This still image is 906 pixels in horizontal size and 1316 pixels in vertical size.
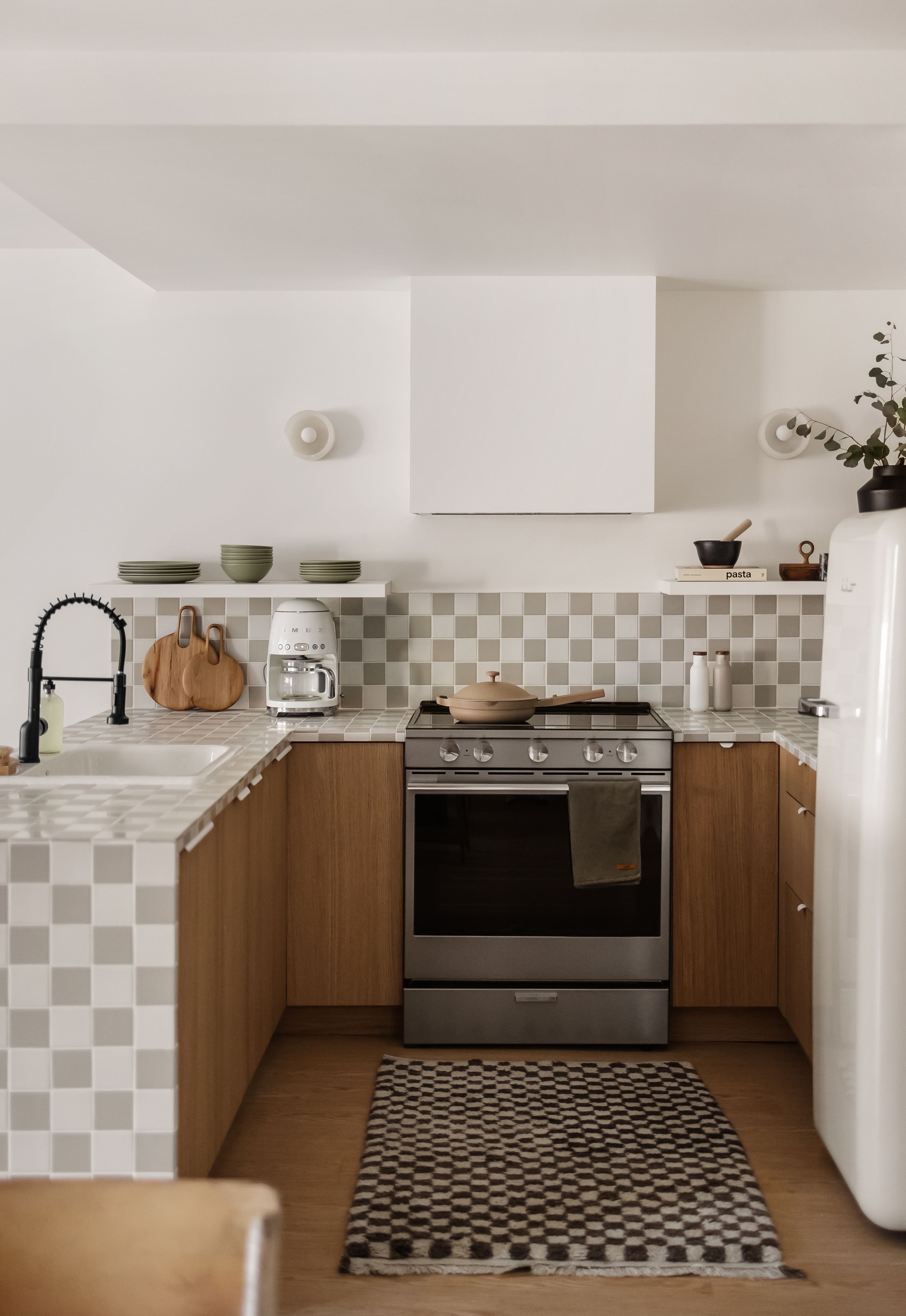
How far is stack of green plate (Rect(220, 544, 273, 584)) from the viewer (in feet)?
11.3

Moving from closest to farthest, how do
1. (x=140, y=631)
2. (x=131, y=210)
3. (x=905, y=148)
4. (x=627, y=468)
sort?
(x=905, y=148) < (x=131, y=210) < (x=627, y=468) < (x=140, y=631)

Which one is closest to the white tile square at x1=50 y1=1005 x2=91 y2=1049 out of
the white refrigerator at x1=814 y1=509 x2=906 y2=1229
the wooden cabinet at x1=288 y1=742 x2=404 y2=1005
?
the wooden cabinet at x1=288 y1=742 x2=404 y2=1005

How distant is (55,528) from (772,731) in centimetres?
245

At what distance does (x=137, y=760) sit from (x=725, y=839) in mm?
1697

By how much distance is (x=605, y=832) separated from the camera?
9.87 ft

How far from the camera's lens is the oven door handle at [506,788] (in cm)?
304

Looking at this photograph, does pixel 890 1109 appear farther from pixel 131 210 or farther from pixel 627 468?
pixel 131 210

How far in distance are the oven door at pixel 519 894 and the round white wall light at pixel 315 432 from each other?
3.98 feet

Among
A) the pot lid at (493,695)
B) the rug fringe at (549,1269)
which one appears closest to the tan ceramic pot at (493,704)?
the pot lid at (493,695)

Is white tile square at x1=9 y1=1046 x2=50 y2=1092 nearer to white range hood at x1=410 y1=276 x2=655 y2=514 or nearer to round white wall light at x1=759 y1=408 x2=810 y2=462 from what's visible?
white range hood at x1=410 y1=276 x2=655 y2=514

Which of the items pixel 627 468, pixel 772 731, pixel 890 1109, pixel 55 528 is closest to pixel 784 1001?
pixel 772 731

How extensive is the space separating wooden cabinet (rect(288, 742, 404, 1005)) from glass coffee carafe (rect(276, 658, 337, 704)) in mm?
305

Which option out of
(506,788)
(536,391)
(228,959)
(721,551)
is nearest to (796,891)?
(506,788)

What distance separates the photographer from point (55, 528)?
3654 mm
